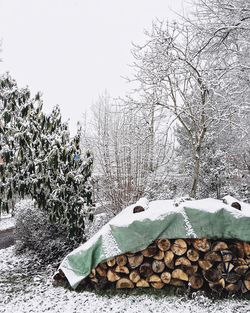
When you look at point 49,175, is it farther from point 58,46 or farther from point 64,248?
point 58,46

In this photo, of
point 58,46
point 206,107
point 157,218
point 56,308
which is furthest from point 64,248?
point 58,46

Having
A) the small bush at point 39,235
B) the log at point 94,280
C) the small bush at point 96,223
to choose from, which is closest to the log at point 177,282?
the log at point 94,280

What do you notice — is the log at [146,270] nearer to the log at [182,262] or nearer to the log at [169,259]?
the log at [169,259]

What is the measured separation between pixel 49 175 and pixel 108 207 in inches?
97.1

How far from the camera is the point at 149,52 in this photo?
839cm

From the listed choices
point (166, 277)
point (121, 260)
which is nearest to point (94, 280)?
point (121, 260)

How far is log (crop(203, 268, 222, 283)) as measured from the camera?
5.09m

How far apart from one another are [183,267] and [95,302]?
1.39m

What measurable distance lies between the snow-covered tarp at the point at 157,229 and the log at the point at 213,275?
49 cm

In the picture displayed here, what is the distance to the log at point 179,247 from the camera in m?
5.23

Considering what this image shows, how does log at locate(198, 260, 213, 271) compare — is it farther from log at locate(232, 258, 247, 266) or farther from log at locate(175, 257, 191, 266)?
log at locate(232, 258, 247, 266)

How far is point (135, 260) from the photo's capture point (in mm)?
5387

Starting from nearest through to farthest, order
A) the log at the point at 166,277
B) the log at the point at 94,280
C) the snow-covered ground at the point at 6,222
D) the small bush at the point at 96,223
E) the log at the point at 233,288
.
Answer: the log at the point at 233,288 → the log at the point at 166,277 → the log at the point at 94,280 → the small bush at the point at 96,223 → the snow-covered ground at the point at 6,222

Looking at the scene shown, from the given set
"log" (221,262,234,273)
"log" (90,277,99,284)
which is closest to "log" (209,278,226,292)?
"log" (221,262,234,273)
